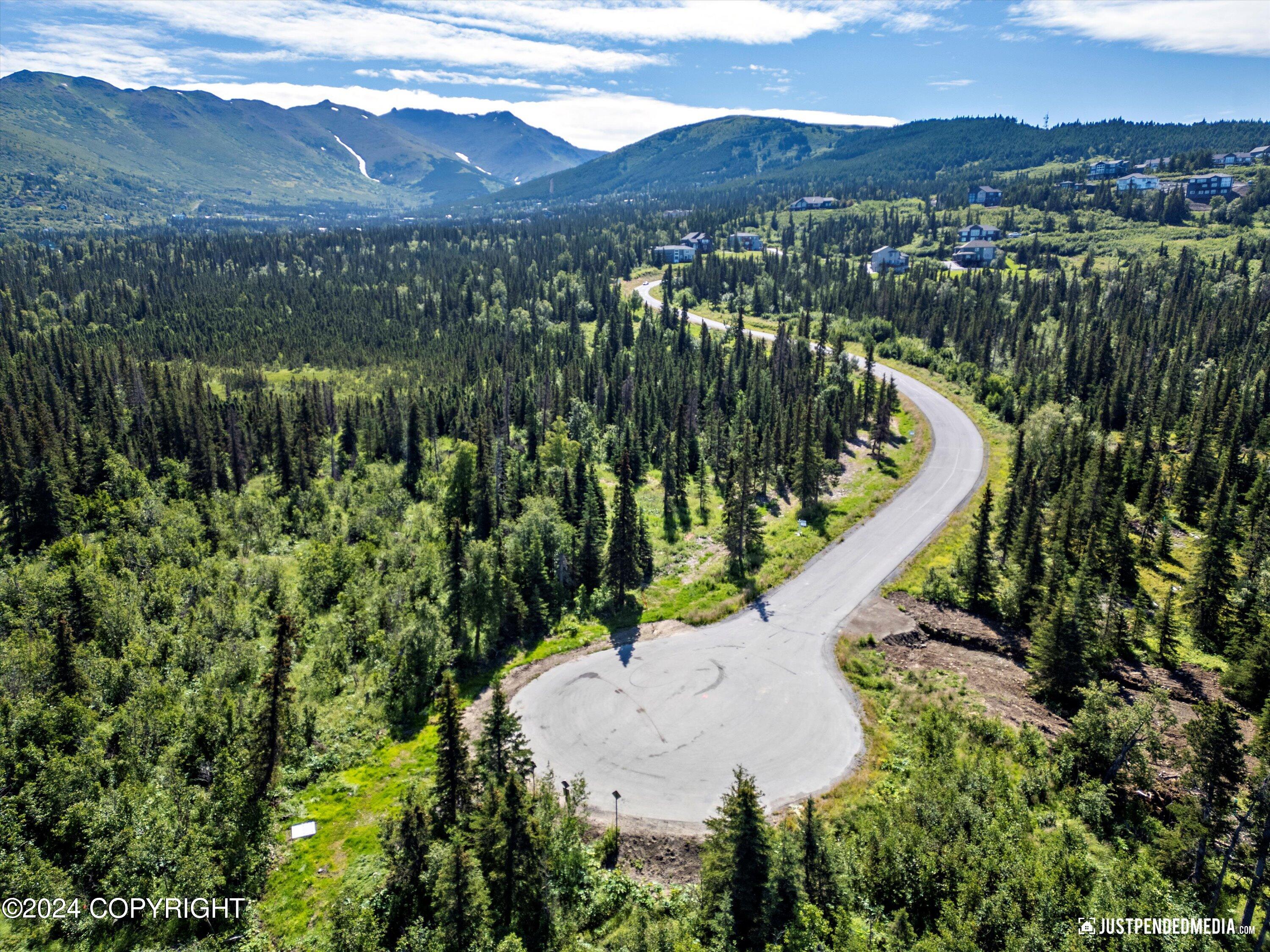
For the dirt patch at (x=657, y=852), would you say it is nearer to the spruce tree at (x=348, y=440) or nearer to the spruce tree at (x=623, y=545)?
the spruce tree at (x=623, y=545)

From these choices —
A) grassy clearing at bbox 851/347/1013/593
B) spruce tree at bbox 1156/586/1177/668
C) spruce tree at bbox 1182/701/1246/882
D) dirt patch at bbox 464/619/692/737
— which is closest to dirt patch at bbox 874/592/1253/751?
spruce tree at bbox 1156/586/1177/668

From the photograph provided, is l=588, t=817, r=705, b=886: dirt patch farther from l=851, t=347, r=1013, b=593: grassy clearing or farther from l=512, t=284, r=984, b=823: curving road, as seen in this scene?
l=851, t=347, r=1013, b=593: grassy clearing

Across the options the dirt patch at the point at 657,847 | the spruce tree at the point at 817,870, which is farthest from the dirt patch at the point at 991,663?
the dirt patch at the point at 657,847

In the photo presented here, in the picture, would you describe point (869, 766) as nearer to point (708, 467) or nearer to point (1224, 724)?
point (1224, 724)

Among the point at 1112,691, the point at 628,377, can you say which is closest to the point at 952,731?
the point at 1112,691

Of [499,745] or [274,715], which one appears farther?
[274,715]

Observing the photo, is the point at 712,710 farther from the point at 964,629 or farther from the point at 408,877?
the point at 964,629

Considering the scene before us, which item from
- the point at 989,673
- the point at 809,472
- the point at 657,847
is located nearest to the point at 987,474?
the point at 809,472
